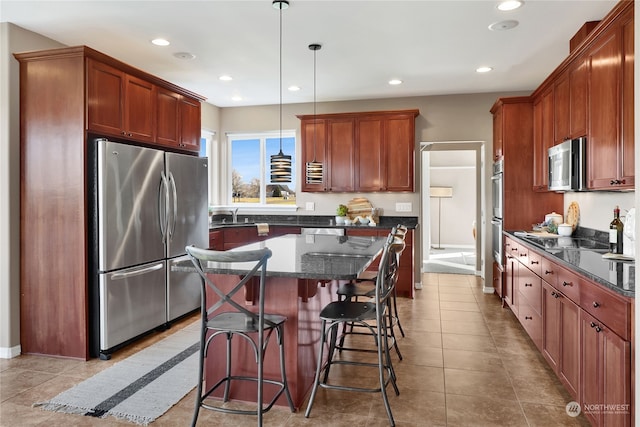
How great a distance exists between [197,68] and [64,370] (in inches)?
126

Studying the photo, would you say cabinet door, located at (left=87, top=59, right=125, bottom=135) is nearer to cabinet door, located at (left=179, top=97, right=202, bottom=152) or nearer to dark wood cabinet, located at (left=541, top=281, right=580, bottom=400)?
cabinet door, located at (left=179, top=97, right=202, bottom=152)

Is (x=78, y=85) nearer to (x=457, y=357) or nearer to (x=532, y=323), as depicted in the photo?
(x=457, y=357)

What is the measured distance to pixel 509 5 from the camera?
3180mm

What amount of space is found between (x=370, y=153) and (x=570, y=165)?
2.89 metres

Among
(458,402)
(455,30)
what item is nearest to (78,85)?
(455,30)

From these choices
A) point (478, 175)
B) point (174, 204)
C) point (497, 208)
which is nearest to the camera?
point (174, 204)

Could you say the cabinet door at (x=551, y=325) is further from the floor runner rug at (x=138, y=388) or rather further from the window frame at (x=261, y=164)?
the window frame at (x=261, y=164)

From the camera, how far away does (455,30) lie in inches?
145

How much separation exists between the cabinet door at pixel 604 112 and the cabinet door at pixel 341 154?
327 centimetres

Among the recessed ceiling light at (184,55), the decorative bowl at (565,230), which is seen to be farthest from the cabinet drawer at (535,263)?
the recessed ceiling light at (184,55)

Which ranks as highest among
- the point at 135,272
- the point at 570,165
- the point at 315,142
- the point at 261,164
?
the point at 315,142

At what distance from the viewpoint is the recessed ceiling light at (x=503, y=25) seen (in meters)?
3.49

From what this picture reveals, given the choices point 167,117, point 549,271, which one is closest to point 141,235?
point 167,117

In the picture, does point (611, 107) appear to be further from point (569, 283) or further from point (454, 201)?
point (454, 201)
